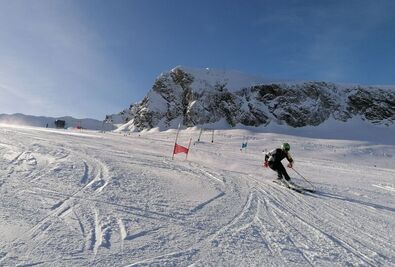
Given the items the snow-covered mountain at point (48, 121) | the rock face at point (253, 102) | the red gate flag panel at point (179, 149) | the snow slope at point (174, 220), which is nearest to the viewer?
the snow slope at point (174, 220)

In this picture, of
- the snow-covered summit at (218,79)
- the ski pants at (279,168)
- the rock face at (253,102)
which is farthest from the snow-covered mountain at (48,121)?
the ski pants at (279,168)

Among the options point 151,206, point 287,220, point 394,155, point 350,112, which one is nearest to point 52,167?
point 151,206

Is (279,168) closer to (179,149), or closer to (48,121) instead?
(179,149)

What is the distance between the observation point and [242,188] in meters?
10.3

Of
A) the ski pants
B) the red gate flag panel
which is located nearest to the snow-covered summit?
the red gate flag panel

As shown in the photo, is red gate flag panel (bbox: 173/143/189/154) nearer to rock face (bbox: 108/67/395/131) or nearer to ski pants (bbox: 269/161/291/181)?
ski pants (bbox: 269/161/291/181)

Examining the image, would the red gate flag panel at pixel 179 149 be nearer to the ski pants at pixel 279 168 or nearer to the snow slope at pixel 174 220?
the snow slope at pixel 174 220

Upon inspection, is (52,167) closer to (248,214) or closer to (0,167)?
(0,167)

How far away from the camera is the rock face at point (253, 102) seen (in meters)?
64.1

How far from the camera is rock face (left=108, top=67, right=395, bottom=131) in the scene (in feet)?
210

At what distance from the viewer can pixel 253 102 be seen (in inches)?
2601

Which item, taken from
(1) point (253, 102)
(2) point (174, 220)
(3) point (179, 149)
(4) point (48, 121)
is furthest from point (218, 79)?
(4) point (48, 121)

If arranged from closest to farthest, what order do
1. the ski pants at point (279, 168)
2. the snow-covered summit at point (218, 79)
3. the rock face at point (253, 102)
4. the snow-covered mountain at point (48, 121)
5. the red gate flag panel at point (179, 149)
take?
1. the ski pants at point (279, 168)
2. the red gate flag panel at point (179, 149)
3. the rock face at point (253, 102)
4. the snow-covered summit at point (218, 79)
5. the snow-covered mountain at point (48, 121)

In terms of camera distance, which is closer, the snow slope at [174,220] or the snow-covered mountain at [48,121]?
the snow slope at [174,220]
